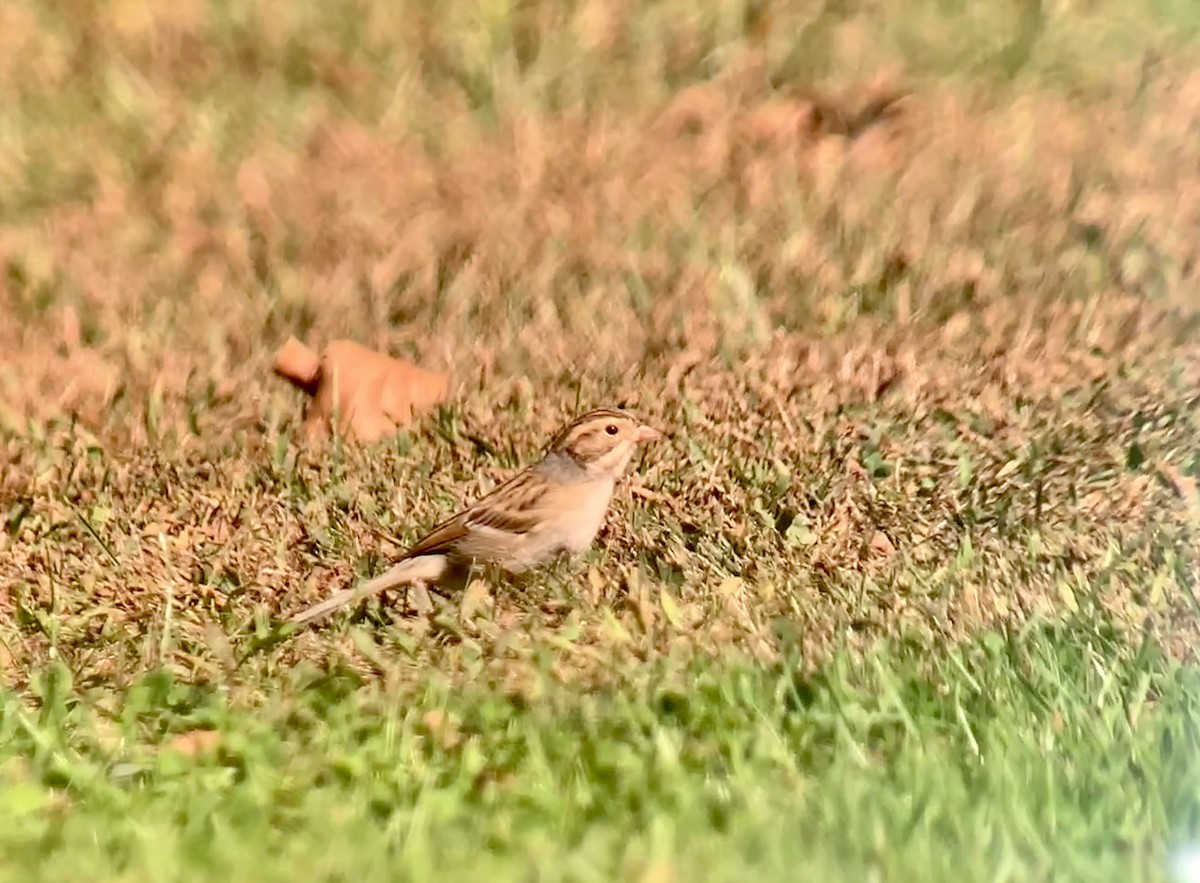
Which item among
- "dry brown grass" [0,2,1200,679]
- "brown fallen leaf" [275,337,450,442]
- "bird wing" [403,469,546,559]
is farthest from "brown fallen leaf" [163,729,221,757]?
"brown fallen leaf" [275,337,450,442]

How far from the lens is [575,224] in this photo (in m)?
4.29

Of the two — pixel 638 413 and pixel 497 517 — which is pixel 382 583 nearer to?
pixel 497 517

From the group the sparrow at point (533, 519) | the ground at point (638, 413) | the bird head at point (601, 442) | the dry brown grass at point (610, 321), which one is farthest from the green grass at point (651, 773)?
the bird head at point (601, 442)

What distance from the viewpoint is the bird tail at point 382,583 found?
12.4ft

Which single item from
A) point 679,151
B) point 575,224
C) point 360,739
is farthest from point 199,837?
point 679,151

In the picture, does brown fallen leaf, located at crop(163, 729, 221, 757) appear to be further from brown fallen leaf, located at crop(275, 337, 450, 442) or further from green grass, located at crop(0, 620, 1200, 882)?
brown fallen leaf, located at crop(275, 337, 450, 442)

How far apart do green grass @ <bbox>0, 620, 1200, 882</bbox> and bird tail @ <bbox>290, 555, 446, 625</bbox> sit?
194 mm

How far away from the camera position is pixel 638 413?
158 inches

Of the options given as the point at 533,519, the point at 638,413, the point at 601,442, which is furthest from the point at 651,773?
the point at 638,413

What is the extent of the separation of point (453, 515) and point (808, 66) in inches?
60.1

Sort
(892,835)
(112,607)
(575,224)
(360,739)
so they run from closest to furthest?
(892,835) < (360,739) < (112,607) < (575,224)

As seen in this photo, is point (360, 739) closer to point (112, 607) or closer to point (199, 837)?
point (199, 837)

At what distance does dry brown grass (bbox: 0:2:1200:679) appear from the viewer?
3.76m

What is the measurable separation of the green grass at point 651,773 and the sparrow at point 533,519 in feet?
1.01
